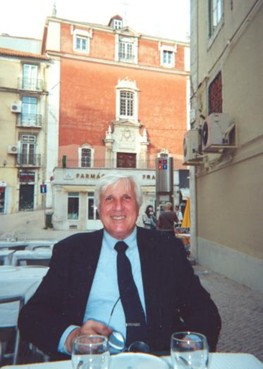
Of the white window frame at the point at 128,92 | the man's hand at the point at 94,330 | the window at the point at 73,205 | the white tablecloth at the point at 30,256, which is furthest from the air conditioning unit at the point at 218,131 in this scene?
the white window frame at the point at 128,92

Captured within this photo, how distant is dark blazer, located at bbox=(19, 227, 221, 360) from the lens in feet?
6.31

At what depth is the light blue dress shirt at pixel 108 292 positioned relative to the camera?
1929 millimetres

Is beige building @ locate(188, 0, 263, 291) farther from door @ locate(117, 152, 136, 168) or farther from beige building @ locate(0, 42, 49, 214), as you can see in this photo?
beige building @ locate(0, 42, 49, 214)

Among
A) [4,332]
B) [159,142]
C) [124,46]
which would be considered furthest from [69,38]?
[4,332]

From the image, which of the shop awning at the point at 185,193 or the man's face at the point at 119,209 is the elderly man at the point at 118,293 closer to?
the man's face at the point at 119,209

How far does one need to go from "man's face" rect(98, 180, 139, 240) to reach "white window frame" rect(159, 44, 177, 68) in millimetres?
28093

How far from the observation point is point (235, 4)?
22.3 ft

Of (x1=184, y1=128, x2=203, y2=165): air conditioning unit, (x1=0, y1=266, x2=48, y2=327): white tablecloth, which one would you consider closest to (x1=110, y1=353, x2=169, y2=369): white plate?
(x1=0, y1=266, x2=48, y2=327): white tablecloth

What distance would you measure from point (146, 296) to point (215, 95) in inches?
297

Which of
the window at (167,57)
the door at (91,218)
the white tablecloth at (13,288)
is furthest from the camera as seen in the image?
the window at (167,57)

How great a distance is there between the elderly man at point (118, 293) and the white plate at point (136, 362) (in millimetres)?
305

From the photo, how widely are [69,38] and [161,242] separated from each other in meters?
26.9

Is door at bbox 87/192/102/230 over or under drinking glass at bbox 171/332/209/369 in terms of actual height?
under

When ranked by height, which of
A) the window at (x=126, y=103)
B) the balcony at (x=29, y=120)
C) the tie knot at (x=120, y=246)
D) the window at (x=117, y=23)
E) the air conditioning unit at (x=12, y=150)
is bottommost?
the tie knot at (x=120, y=246)
